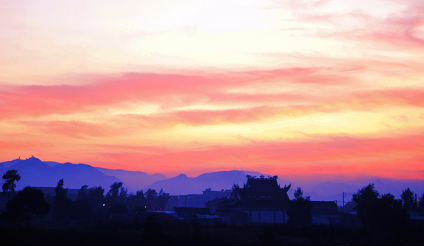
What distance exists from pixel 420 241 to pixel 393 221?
10075 mm

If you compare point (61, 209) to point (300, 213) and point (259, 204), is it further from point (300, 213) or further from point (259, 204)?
point (300, 213)

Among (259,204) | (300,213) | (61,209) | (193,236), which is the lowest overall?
(193,236)

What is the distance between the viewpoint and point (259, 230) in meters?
54.9

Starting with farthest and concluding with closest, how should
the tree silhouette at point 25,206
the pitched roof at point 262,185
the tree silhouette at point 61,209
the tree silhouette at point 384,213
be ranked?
the pitched roof at point 262,185, the tree silhouette at point 61,209, the tree silhouette at point 25,206, the tree silhouette at point 384,213

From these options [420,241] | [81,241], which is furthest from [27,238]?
[420,241]

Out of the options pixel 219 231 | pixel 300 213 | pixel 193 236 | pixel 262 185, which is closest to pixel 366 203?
pixel 300 213

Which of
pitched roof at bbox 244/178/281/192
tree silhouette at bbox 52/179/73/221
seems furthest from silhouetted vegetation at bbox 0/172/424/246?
pitched roof at bbox 244/178/281/192

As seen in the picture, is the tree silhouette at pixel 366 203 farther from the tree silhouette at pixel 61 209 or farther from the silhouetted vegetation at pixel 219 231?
the tree silhouette at pixel 61 209

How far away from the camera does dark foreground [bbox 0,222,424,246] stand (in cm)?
4222

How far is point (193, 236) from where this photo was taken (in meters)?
45.2

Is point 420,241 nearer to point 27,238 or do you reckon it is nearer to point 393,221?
point 393,221

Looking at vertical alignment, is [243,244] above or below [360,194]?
below

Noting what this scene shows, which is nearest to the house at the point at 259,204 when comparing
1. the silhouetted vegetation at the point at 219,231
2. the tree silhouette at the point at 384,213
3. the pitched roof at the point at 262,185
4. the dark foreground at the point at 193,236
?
the pitched roof at the point at 262,185

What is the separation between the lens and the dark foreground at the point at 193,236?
42219mm
